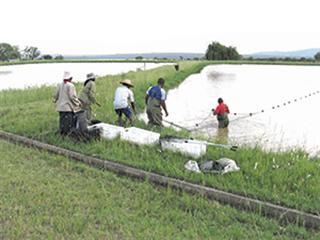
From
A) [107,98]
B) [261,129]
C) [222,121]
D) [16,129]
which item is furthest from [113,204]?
[107,98]

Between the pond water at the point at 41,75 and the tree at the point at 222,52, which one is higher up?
the tree at the point at 222,52

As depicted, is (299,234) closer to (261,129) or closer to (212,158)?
(212,158)

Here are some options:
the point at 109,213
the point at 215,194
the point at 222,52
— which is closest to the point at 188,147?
the point at 215,194

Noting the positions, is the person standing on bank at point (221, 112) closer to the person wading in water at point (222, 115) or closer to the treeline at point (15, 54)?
the person wading in water at point (222, 115)

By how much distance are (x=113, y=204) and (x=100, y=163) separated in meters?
1.82

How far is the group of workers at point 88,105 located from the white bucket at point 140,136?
887mm

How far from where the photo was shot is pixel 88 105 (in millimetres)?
9266

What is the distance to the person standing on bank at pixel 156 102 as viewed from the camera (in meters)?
9.76

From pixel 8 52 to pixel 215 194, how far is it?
3735 inches

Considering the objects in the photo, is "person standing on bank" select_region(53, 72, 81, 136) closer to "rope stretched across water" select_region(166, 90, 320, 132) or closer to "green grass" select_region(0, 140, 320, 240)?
"green grass" select_region(0, 140, 320, 240)

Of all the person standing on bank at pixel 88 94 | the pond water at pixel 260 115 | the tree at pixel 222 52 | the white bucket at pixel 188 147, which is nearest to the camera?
the white bucket at pixel 188 147

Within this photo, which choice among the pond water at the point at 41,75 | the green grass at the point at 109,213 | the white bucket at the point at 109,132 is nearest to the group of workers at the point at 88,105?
the white bucket at the point at 109,132

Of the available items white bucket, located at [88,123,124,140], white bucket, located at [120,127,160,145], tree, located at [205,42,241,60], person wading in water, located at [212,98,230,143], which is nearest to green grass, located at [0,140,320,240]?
white bucket, located at [120,127,160,145]

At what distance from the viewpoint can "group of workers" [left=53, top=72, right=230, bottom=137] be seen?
26.8 feet
